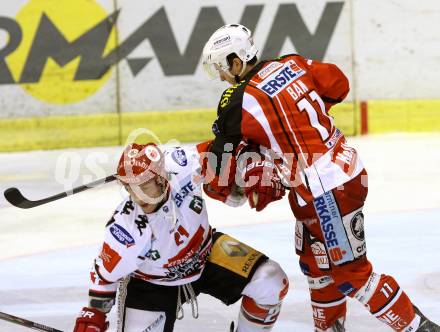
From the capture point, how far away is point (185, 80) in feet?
31.2

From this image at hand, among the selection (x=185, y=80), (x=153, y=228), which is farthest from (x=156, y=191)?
(x=185, y=80)

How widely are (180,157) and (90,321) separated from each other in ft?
2.38

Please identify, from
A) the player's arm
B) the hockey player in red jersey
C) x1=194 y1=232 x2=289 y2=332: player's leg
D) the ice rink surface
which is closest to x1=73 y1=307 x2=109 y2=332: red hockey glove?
x1=194 y1=232 x2=289 y2=332: player's leg

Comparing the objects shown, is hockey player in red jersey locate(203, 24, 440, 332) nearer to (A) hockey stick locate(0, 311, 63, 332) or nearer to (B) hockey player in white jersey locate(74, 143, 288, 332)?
(B) hockey player in white jersey locate(74, 143, 288, 332)

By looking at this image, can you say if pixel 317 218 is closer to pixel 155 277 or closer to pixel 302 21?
pixel 155 277

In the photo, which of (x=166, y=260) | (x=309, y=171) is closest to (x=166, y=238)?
(x=166, y=260)

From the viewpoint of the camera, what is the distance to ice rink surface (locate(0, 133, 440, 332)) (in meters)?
4.54

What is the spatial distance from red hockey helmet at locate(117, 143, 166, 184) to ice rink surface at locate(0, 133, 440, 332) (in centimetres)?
102

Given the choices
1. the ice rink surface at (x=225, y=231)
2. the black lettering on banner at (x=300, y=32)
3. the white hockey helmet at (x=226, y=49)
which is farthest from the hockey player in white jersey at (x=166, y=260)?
the black lettering on banner at (x=300, y=32)

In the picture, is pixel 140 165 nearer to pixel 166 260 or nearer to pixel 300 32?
pixel 166 260

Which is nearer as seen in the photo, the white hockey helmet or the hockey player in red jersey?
the hockey player in red jersey

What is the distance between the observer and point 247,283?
3.81 metres

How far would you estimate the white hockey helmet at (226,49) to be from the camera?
3.91 meters

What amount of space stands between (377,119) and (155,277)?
6226 millimetres
